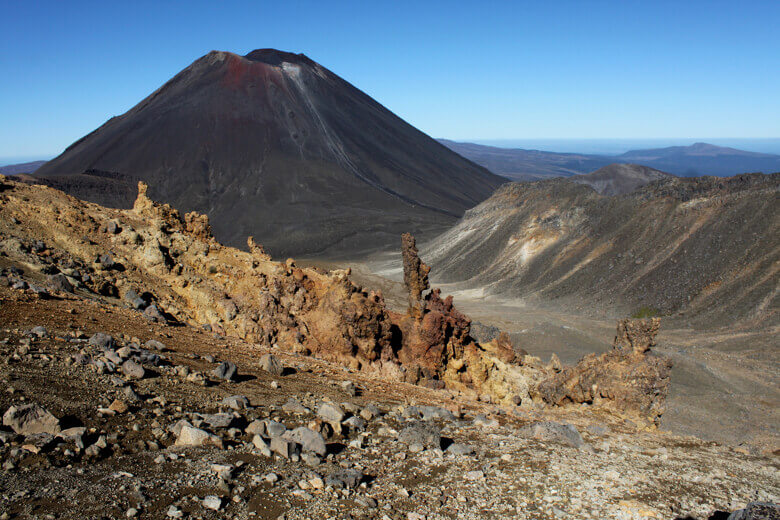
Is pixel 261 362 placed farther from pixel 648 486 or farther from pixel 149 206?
pixel 149 206

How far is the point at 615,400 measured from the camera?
909 cm

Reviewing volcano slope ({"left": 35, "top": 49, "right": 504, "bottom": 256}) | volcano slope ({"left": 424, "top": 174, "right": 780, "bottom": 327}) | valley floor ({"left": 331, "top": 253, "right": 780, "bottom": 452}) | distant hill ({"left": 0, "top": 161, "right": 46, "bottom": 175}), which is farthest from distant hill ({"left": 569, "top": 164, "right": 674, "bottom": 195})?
distant hill ({"left": 0, "top": 161, "right": 46, "bottom": 175})

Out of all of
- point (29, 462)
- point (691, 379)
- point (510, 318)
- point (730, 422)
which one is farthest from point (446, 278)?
point (29, 462)

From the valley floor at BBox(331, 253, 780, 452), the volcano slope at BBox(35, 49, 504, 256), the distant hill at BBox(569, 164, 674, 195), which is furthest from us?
the distant hill at BBox(569, 164, 674, 195)

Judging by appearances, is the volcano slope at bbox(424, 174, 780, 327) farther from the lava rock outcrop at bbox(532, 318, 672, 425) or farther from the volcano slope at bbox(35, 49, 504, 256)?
the volcano slope at bbox(35, 49, 504, 256)

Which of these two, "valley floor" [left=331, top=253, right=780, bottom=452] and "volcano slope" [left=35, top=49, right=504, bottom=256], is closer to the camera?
"valley floor" [left=331, top=253, right=780, bottom=452]

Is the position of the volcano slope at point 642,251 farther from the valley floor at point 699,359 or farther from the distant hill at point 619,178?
the distant hill at point 619,178

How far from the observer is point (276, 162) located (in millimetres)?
74938

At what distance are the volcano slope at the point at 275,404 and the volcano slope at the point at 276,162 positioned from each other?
43641 mm

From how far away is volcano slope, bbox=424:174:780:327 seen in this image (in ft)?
82.0

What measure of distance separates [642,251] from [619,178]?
58379 mm

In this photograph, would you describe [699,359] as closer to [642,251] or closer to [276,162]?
[642,251]

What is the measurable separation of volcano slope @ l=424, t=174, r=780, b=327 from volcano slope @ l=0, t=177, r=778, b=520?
1817cm

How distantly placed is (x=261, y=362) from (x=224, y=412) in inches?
77.6
